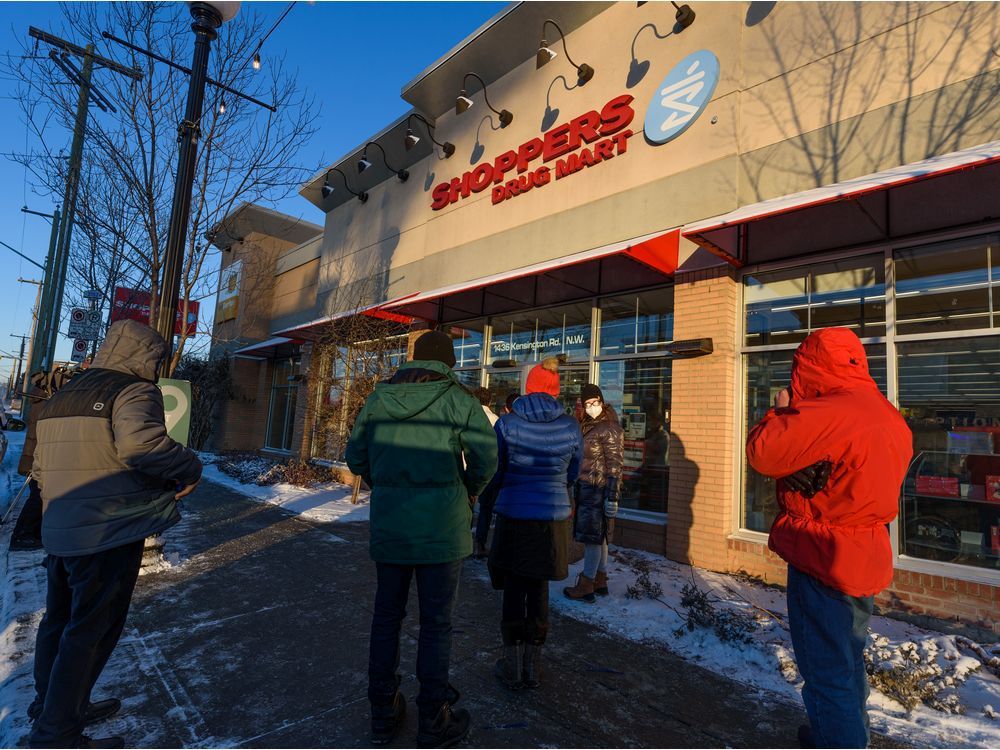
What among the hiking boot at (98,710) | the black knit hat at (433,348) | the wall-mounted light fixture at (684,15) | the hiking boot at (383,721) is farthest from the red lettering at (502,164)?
the hiking boot at (98,710)

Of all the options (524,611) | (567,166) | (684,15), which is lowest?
(524,611)

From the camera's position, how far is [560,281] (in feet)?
24.5

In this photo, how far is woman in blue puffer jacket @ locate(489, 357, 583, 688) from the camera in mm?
2969

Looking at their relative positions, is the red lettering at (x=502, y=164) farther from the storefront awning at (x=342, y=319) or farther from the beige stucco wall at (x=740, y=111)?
the storefront awning at (x=342, y=319)

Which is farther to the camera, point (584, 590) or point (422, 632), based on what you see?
point (584, 590)

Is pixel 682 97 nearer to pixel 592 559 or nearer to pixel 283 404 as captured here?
pixel 592 559

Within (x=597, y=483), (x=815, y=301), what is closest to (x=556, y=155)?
(x=815, y=301)

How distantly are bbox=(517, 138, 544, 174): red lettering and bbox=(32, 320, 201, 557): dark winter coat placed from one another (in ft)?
23.4

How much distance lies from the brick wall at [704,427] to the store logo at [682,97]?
195 cm

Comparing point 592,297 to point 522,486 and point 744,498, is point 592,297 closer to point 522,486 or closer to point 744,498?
point 744,498

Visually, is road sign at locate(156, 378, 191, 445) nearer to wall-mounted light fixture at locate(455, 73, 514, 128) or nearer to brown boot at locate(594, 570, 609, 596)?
brown boot at locate(594, 570, 609, 596)

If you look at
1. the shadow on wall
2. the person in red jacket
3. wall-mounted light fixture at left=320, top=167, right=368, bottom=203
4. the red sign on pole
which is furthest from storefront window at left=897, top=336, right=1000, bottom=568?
wall-mounted light fixture at left=320, top=167, right=368, bottom=203

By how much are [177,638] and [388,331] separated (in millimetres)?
6595

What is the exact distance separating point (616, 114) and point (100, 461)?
279 inches
